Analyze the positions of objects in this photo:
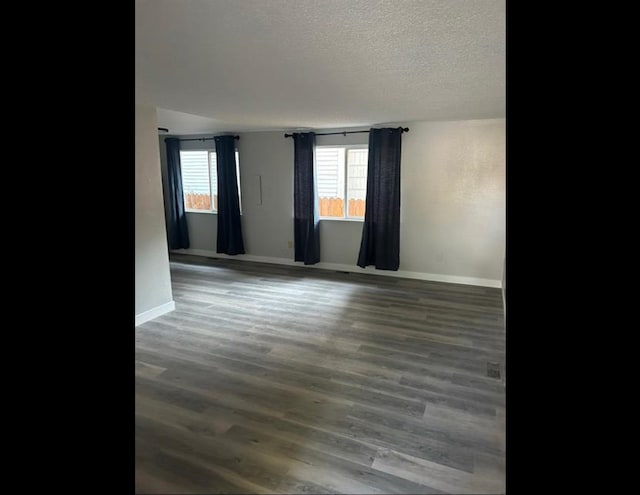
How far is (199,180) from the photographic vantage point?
6.89 m

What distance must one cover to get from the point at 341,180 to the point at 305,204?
0.66 meters

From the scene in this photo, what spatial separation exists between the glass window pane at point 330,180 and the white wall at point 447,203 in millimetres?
159

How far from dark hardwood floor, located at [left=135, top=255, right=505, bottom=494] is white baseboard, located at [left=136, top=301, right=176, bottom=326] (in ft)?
0.29

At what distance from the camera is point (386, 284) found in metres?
5.09

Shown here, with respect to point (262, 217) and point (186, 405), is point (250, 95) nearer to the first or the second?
point (186, 405)

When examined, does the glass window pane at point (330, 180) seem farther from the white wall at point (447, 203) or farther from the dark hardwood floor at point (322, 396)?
the dark hardwood floor at point (322, 396)

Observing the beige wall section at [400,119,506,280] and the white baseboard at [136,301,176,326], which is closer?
the white baseboard at [136,301,176,326]

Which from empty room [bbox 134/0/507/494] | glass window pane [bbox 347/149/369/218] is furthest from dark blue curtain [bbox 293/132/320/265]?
glass window pane [bbox 347/149/369/218]

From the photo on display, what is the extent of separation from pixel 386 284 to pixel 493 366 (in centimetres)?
229

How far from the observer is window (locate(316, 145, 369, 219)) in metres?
5.54

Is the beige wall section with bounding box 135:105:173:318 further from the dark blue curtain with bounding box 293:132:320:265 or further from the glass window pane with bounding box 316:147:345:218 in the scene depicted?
the glass window pane with bounding box 316:147:345:218

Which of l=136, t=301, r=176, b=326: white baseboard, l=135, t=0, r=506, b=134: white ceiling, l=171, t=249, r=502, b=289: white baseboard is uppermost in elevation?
l=135, t=0, r=506, b=134: white ceiling
